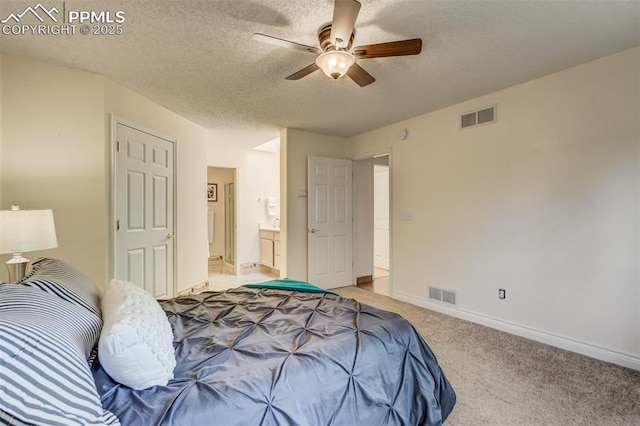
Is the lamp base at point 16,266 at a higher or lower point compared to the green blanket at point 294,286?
higher

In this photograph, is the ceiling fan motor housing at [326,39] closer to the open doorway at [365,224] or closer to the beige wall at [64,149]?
the beige wall at [64,149]

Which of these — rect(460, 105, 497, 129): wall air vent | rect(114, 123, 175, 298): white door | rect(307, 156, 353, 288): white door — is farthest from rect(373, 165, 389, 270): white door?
rect(114, 123, 175, 298): white door

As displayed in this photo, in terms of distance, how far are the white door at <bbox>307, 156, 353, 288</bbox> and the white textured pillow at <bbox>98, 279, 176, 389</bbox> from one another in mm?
3257

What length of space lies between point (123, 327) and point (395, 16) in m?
2.13

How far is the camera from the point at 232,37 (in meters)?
2.05

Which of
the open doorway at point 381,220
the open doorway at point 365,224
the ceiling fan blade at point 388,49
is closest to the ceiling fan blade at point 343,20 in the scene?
the ceiling fan blade at point 388,49

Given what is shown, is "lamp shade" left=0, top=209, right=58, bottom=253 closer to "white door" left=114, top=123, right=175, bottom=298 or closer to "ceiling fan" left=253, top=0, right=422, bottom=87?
"white door" left=114, top=123, right=175, bottom=298

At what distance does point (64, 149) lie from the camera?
2.44m

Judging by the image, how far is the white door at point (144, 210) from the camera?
9.44 ft

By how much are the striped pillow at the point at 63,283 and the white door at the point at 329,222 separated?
3056 mm

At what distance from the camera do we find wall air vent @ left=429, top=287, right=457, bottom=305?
3.38m

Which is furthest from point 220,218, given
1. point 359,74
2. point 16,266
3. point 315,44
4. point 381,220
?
point 359,74

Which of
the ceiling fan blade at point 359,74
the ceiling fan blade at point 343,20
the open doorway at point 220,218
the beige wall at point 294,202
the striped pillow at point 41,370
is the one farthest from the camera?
the open doorway at point 220,218

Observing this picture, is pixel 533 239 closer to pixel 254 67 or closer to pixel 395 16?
pixel 395 16
